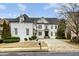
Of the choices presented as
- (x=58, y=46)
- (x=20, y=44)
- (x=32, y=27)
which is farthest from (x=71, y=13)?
(x=20, y=44)

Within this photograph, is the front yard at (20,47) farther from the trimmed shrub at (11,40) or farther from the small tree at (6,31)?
the small tree at (6,31)

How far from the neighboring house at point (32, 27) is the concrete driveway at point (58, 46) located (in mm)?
114

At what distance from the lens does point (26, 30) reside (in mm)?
→ 18953

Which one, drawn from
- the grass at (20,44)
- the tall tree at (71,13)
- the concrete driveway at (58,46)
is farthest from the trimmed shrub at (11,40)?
the tall tree at (71,13)

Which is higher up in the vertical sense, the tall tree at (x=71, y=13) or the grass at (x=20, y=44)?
the tall tree at (x=71, y=13)

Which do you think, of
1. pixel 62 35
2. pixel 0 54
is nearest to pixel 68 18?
pixel 62 35

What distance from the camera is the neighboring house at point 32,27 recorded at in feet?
61.9

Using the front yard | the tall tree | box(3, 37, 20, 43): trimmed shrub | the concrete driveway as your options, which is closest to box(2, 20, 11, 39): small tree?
box(3, 37, 20, 43): trimmed shrub

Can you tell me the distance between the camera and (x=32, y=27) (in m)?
18.9

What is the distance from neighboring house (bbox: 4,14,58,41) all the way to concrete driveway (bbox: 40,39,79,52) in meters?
0.11

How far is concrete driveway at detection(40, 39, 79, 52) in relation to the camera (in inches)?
742

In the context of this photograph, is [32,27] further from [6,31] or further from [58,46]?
[58,46]

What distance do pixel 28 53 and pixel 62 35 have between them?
2.48ft

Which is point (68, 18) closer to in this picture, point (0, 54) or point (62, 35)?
point (62, 35)
